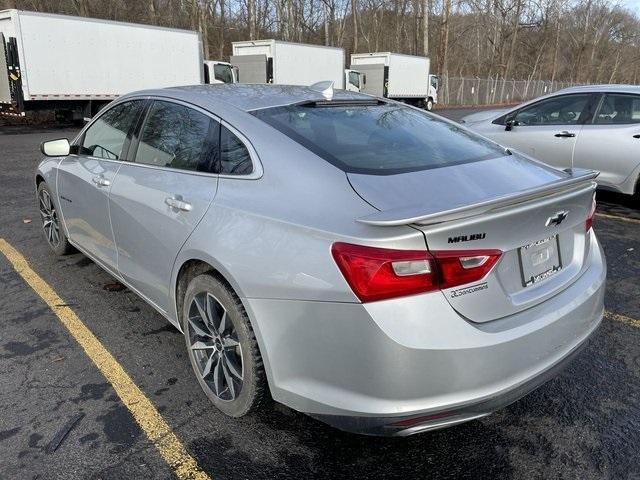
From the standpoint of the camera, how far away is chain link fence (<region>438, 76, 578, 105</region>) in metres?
41.8

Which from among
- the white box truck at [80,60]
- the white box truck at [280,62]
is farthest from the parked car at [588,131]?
the white box truck at [280,62]

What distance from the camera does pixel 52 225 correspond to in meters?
4.92

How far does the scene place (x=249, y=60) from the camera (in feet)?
74.1

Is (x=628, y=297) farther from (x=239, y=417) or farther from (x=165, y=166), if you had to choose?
(x=165, y=166)

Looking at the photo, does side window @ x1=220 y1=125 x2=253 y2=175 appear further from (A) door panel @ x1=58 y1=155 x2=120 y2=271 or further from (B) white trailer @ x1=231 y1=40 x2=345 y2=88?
(B) white trailer @ x1=231 y1=40 x2=345 y2=88

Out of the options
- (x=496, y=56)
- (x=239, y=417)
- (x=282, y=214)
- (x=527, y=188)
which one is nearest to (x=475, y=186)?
(x=527, y=188)

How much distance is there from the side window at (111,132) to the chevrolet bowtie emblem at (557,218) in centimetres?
263

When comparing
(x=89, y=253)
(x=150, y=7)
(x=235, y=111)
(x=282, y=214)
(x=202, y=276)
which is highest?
(x=150, y=7)

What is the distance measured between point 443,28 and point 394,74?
830 cm

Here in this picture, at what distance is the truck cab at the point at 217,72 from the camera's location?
21141 millimetres

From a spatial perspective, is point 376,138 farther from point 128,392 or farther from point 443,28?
point 443,28

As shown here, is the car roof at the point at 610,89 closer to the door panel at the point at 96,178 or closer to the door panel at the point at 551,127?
the door panel at the point at 551,127

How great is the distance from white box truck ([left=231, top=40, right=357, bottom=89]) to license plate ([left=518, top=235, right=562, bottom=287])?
65.4 ft

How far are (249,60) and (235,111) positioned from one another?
Answer: 21064mm
